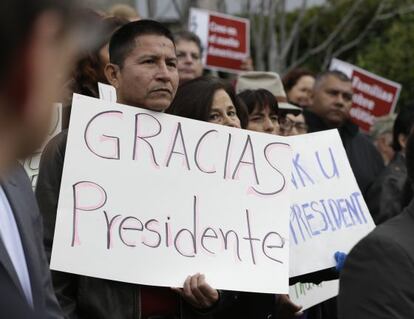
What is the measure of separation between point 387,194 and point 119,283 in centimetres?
318

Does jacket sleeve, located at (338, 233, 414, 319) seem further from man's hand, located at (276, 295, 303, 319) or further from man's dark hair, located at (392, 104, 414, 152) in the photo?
man's dark hair, located at (392, 104, 414, 152)

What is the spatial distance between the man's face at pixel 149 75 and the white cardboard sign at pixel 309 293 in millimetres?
1254

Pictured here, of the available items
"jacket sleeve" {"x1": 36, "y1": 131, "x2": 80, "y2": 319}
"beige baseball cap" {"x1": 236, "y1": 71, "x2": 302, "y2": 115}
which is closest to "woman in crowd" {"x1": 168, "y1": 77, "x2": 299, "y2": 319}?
"jacket sleeve" {"x1": 36, "y1": 131, "x2": 80, "y2": 319}

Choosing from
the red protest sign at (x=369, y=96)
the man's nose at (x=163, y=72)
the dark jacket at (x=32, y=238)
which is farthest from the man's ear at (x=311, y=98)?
the dark jacket at (x=32, y=238)

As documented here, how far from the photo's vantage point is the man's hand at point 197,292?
3.24m

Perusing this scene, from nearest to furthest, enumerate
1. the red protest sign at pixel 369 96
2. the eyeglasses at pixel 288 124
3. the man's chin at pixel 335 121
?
the eyeglasses at pixel 288 124 < the man's chin at pixel 335 121 < the red protest sign at pixel 369 96

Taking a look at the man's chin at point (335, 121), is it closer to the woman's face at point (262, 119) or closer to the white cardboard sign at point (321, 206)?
the woman's face at point (262, 119)

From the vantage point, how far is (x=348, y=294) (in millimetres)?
2957

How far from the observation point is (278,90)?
19.0 ft

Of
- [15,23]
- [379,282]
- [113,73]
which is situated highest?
[15,23]

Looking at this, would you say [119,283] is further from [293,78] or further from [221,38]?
[221,38]

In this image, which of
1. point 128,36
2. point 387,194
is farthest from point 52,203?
point 387,194

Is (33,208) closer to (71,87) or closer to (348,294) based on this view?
(348,294)

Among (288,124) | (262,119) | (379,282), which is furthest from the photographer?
(288,124)
